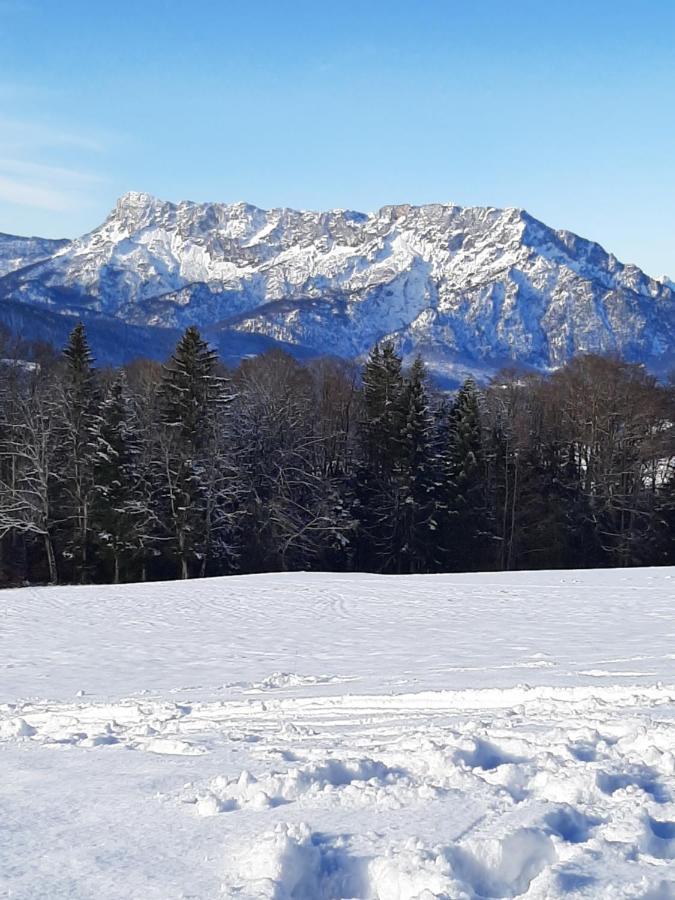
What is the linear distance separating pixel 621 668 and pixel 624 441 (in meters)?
33.9

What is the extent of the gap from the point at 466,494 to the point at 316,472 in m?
7.34

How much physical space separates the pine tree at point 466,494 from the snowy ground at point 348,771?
2451 cm

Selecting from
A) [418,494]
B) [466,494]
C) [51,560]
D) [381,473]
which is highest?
[381,473]

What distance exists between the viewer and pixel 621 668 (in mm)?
9375

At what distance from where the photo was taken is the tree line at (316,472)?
33.8m

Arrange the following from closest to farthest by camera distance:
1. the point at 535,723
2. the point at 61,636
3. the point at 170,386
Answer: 1. the point at 535,723
2. the point at 61,636
3. the point at 170,386

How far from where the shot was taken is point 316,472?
3956cm

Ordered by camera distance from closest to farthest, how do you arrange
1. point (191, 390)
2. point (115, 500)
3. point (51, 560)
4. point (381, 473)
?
point (115, 500) < point (51, 560) < point (191, 390) < point (381, 473)

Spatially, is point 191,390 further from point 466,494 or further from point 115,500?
point 466,494

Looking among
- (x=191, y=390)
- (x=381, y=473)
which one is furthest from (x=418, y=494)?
(x=191, y=390)

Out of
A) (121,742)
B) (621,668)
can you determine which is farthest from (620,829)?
(621,668)

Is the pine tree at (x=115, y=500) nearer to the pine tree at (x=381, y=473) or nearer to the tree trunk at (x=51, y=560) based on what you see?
the tree trunk at (x=51, y=560)

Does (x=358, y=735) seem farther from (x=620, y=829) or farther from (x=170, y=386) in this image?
(x=170, y=386)

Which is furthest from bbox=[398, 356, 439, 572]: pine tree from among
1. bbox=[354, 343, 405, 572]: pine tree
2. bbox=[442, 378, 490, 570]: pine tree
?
bbox=[442, 378, 490, 570]: pine tree
